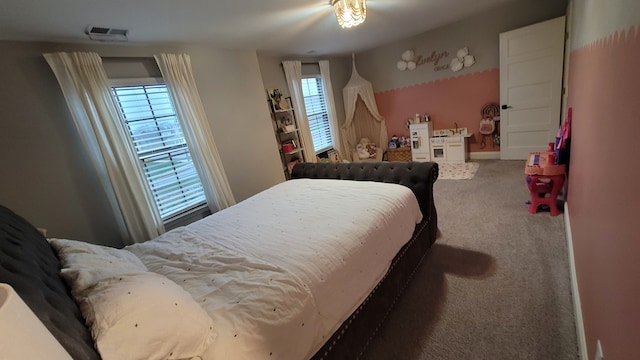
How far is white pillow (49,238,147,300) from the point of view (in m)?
1.00

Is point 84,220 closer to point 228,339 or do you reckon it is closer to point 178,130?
point 178,130

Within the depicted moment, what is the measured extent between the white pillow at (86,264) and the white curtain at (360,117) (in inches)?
177

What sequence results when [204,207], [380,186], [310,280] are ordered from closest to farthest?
1. [310,280]
2. [380,186]
3. [204,207]

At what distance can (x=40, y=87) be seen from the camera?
1.99 m

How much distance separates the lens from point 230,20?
2.32 meters

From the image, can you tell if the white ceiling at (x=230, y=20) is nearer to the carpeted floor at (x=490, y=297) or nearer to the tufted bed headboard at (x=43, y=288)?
the tufted bed headboard at (x=43, y=288)

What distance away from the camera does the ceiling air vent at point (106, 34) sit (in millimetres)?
1984

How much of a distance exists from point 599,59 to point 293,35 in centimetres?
278

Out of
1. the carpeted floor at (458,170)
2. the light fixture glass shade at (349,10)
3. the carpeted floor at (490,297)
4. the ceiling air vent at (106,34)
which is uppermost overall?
the ceiling air vent at (106,34)

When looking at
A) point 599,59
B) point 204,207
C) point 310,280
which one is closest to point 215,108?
point 204,207

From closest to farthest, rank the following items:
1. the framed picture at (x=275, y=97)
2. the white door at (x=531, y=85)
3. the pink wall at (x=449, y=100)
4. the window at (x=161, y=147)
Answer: the window at (x=161, y=147), the white door at (x=531, y=85), the framed picture at (x=275, y=97), the pink wall at (x=449, y=100)

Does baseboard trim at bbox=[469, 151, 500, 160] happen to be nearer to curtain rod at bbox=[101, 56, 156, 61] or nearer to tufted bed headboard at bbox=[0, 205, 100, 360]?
curtain rod at bbox=[101, 56, 156, 61]

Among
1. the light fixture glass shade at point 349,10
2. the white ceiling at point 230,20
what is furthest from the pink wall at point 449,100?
the light fixture glass shade at point 349,10

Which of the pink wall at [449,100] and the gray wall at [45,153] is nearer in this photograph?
the gray wall at [45,153]
